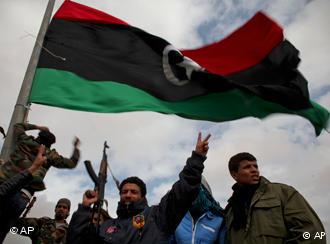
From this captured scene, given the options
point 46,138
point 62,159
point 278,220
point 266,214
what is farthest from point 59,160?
point 278,220

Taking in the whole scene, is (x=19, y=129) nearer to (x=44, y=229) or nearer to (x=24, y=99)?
(x=24, y=99)

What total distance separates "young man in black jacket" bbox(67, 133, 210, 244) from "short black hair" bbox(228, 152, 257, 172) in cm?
79

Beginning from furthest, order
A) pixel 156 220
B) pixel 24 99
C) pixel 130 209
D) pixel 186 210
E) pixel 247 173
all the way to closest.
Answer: pixel 24 99, pixel 247 173, pixel 130 209, pixel 156 220, pixel 186 210

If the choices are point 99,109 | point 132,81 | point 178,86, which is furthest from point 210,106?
point 99,109

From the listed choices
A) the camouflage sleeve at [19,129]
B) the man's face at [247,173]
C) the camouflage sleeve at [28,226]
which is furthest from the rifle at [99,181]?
the camouflage sleeve at [28,226]

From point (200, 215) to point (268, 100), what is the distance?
1.98m

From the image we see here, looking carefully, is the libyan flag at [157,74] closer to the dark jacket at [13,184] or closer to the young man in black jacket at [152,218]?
the dark jacket at [13,184]

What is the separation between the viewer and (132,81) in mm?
5961

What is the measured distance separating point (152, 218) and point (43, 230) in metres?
2.79

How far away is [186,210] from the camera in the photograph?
4168 millimetres

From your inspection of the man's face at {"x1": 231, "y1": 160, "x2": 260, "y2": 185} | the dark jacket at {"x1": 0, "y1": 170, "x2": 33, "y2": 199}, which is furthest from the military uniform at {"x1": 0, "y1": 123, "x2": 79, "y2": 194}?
the man's face at {"x1": 231, "y1": 160, "x2": 260, "y2": 185}

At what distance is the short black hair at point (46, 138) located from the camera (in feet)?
17.2

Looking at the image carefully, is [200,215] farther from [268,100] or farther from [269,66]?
[269,66]

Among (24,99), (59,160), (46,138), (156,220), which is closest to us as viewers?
(156,220)
